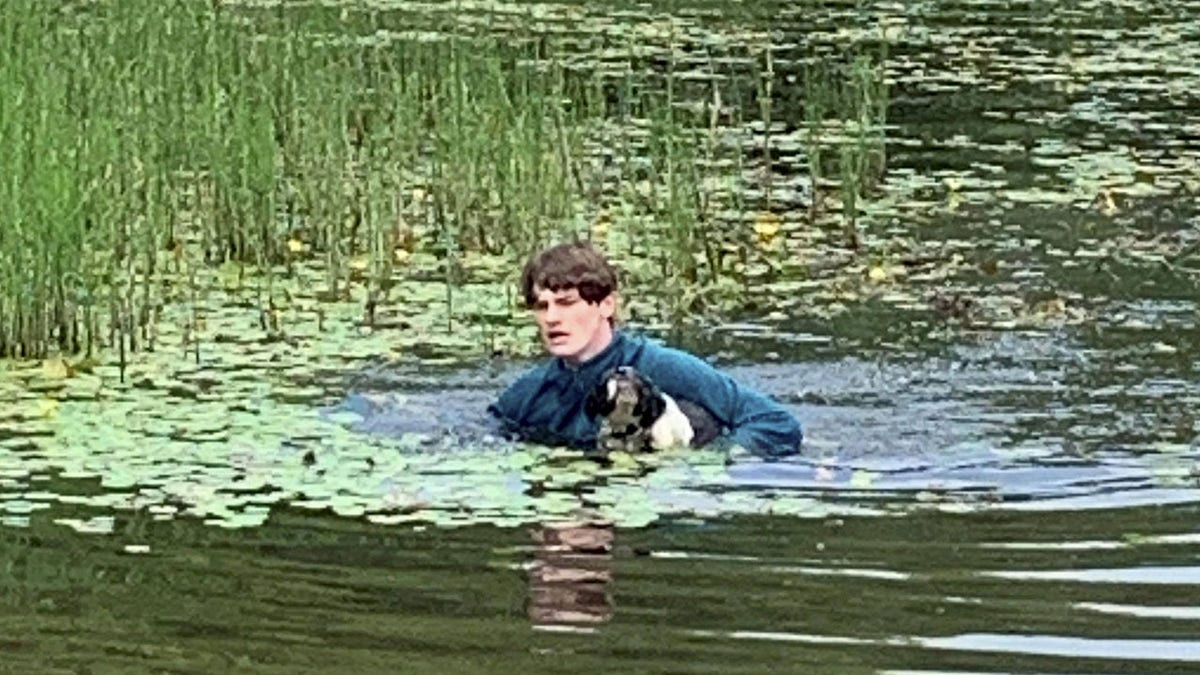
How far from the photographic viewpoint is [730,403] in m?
8.70

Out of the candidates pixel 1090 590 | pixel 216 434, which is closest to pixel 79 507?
pixel 216 434

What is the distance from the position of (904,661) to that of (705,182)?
8.11m

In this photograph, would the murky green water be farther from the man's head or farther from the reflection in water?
the man's head

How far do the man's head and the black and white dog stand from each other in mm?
146

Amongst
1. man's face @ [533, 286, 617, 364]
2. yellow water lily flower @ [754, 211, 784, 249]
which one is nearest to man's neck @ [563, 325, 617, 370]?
man's face @ [533, 286, 617, 364]

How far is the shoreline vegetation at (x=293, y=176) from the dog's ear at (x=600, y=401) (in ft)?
7.85

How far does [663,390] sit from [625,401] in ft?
1.17

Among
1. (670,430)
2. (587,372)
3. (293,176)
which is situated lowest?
(670,430)

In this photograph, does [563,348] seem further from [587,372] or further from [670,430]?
[670,430]

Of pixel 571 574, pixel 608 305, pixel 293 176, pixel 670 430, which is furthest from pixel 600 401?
pixel 293 176

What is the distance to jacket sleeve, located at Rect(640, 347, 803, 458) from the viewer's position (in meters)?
8.57

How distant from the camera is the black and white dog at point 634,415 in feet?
27.2

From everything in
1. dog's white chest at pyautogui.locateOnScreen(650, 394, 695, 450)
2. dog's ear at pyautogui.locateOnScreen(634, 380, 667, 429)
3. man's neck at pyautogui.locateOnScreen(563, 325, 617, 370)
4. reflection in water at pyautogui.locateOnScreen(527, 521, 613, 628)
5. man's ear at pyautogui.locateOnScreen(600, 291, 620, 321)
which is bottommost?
reflection in water at pyautogui.locateOnScreen(527, 521, 613, 628)

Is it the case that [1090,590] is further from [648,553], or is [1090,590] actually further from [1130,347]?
[1130,347]
